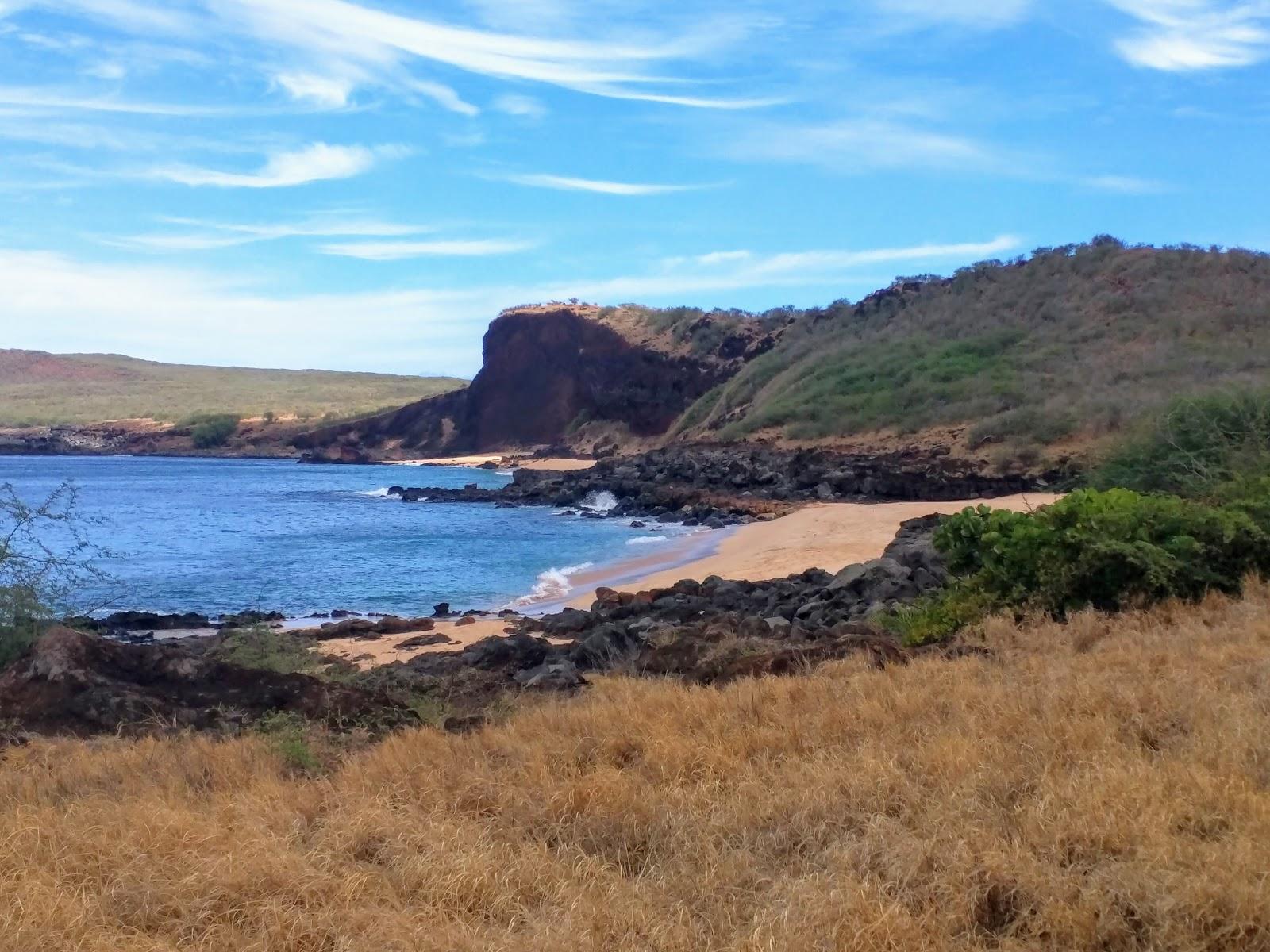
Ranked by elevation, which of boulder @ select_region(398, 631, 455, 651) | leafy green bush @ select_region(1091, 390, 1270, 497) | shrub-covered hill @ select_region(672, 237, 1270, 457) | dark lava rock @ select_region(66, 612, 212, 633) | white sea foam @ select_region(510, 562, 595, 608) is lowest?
dark lava rock @ select_region(66, 612, 212, 633)

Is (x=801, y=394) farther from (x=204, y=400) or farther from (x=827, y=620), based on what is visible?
(x=204, y=400)

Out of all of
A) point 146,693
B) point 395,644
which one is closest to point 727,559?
point 395,644

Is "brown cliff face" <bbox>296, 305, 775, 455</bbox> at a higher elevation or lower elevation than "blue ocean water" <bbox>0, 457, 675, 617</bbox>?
higher

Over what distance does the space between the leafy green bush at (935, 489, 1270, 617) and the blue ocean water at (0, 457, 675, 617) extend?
1267 cm

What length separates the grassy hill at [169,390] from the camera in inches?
4894

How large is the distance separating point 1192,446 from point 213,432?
94546 mm

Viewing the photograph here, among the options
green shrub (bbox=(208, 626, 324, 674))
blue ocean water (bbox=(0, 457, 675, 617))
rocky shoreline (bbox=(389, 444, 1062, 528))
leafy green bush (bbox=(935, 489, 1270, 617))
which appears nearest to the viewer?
leafy green bush (bbox=(935, 489, 1270, 617))

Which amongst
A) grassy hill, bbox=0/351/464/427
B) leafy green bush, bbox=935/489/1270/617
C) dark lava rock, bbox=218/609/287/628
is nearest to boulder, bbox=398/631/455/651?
dark lava rock, bbox=218/609/287/628

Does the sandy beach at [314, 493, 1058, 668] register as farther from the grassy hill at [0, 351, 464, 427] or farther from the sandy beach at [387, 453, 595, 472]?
the grassy hill at [0, 351, 464, 427]

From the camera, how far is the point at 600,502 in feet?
145

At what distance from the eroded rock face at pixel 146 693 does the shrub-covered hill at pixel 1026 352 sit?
24.9 metres

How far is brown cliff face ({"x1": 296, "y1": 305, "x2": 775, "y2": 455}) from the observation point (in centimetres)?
7356

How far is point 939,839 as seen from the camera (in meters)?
4.43

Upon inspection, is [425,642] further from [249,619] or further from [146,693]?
[146,693]
